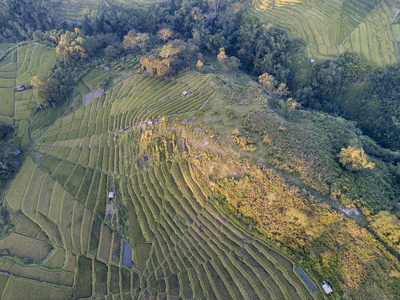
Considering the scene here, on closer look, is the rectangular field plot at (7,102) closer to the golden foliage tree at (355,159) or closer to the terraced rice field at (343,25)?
the golden foliage tree at (355,159)

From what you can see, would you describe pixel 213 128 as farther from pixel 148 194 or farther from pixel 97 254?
pixel 97 254

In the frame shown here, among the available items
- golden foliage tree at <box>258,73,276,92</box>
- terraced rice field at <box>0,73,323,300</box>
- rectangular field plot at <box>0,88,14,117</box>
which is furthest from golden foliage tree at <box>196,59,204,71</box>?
rectangular field plot at <box>0,88,14,117</box>

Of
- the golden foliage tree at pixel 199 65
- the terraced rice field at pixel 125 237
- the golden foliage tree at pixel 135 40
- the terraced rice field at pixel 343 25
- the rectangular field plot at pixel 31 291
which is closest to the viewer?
the terraced rice field at pixel 125 237

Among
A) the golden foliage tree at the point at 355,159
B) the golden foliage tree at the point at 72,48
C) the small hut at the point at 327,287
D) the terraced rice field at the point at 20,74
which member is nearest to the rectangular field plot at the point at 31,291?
the small hut at the point at 327,287

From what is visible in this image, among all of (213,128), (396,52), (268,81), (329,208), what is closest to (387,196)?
(329,208)

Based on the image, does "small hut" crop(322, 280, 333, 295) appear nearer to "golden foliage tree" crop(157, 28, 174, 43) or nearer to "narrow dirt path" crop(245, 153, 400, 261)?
"narrow dirt path" crop(245, 153, 400, 261)

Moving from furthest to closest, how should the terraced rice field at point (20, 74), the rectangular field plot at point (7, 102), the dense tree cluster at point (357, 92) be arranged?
the terraced rice field at point (20, 74) → the rectangular field plot at point (7, 102) → the dense tree cluster at point (357, 92)
